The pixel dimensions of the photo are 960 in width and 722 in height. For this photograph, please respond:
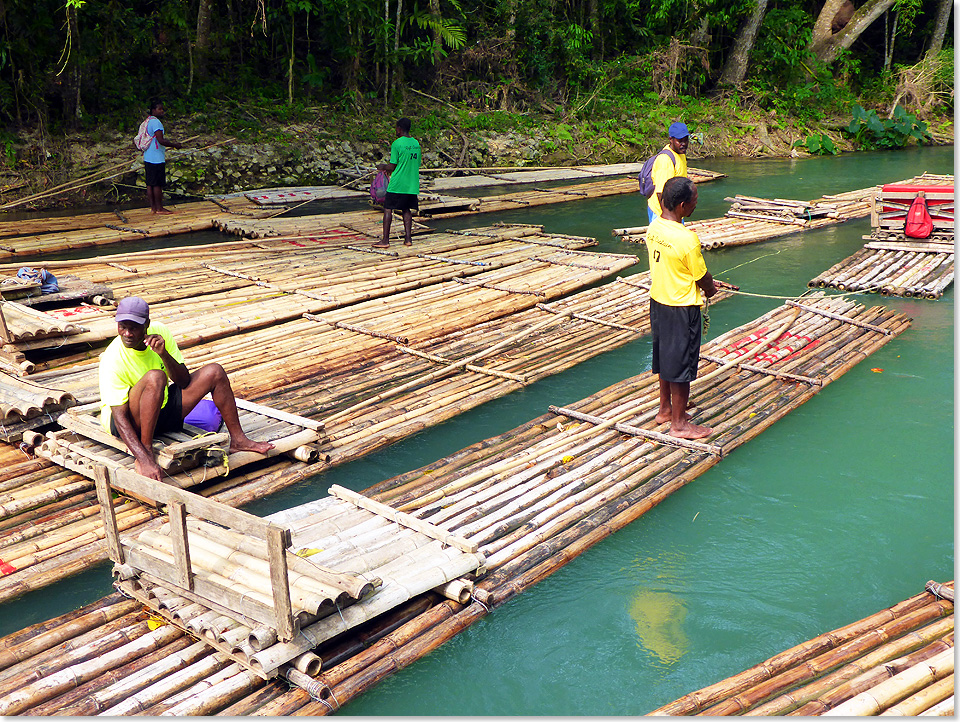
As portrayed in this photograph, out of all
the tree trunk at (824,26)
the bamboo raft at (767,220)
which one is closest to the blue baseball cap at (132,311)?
the bamboo raft at (767,220)

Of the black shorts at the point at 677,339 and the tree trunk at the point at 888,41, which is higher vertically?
the tree trunk at the point at 888,41

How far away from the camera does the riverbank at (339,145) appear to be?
11.1 meters

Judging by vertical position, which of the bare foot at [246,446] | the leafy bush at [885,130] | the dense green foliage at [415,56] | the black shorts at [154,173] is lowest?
the bare foot at [246,446]

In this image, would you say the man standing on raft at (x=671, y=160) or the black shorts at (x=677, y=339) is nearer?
the black shorts at (x=677, y=339)

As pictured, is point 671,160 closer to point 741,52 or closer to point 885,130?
point 885,130

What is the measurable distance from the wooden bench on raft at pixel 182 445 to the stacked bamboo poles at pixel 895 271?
16.3 ft

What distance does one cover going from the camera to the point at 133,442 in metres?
3.69

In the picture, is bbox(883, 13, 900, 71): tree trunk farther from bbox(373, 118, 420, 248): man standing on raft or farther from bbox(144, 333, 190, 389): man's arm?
bbox(144, 333, 190, 389): man's arm

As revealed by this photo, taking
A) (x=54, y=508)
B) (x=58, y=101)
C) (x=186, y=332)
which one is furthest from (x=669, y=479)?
(x=58, y=101)

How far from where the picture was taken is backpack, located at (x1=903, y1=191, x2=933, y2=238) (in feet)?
26.3

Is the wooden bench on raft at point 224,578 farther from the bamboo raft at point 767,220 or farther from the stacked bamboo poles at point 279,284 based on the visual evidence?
the bamboo raft at point 767,220

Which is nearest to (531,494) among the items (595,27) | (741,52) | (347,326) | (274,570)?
(274,570)

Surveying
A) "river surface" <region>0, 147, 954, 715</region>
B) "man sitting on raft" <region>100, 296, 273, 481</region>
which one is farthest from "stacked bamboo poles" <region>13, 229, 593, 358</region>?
"river surface" <region>0, 147, 954, 715</region>

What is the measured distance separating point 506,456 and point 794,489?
140 cm
